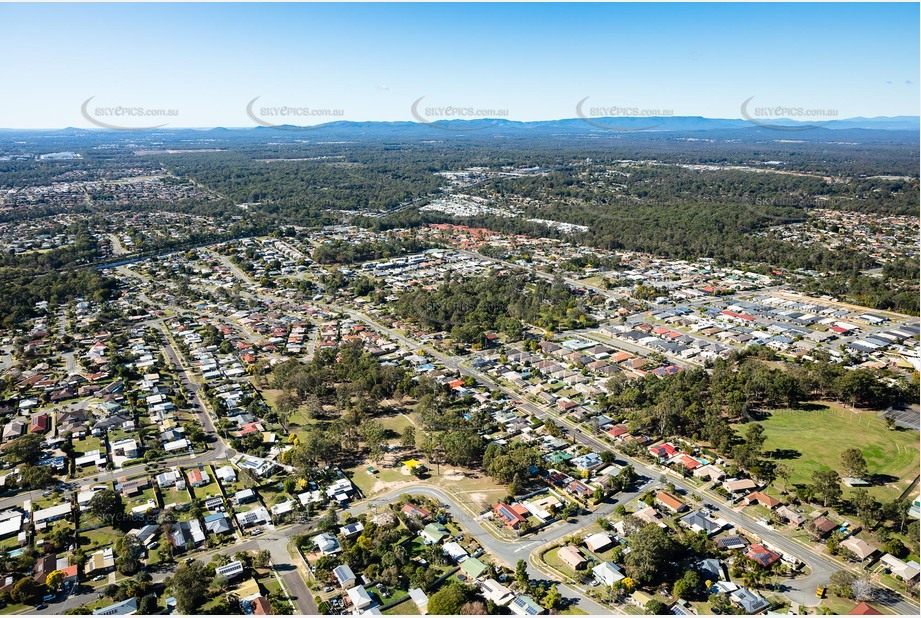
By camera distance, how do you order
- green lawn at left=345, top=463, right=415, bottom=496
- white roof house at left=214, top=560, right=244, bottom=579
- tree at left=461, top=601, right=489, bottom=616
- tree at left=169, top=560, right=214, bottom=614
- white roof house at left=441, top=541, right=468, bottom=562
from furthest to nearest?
green lawn at left=345, top=463, right=415, bottom=496
white roof house at left=441, top=541, right=468, bottom=562
white roof house at left=214, top=560, right=244, bottom=579
tree at left=169, top=560, right=214, bottom=614
tree at left=461, top=601, right=489, bottom=616

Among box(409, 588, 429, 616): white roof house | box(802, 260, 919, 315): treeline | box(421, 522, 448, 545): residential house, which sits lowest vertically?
box(409, 588, 429, 616): white roof house

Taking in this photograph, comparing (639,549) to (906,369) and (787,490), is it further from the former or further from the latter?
(906,369)

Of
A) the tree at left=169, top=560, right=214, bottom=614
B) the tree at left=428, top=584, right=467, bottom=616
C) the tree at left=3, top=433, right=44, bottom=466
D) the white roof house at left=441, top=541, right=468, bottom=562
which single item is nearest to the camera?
the tree at left=428, top=584, right=467, bottom=616

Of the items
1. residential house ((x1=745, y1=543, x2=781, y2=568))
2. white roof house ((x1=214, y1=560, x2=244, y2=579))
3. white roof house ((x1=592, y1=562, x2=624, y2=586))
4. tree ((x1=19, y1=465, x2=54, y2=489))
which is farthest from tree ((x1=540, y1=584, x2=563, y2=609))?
tree ((x1=19, y1=465, x2=54, y2=489))

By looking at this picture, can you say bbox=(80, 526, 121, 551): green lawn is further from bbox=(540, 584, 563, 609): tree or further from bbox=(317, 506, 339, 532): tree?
bbox=(540, 584, 563, 609): tree

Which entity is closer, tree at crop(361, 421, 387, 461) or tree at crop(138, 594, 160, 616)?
tree at crop(138, 594, 160, 616)

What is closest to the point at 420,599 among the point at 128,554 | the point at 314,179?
the point at 128,554
